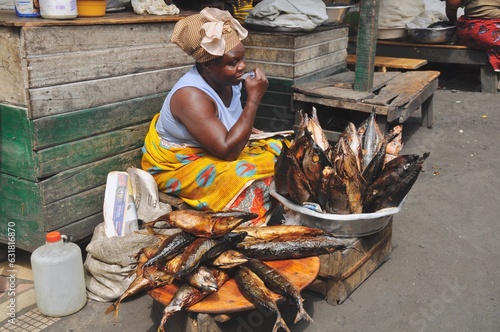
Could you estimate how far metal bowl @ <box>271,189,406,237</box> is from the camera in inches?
135

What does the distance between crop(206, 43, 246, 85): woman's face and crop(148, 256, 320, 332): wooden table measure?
1330 mm

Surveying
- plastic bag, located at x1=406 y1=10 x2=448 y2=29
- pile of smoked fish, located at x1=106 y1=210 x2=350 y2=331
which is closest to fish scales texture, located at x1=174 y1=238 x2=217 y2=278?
pile of smoked fish, located at x1=106 y1=210 x2=350 y2=331

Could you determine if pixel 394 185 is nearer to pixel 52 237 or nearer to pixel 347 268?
pixel 347 268

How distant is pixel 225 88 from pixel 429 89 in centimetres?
316

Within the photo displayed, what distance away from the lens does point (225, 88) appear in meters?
4.09

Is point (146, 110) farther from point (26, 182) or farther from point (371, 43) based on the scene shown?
point (371, 43)

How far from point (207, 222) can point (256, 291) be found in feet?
1.57

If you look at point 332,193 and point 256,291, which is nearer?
point 256,291

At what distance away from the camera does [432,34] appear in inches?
315

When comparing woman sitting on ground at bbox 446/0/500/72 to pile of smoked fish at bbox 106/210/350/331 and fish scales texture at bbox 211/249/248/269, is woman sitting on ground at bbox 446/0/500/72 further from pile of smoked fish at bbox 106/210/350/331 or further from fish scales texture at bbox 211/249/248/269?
fish scales texture at bbox 211/249/248/269

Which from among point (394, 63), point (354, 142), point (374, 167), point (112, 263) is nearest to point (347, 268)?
point (374, 167)

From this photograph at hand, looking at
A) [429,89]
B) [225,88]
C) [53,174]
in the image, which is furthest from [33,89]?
[429,89]

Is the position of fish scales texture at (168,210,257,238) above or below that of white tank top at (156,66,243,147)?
below

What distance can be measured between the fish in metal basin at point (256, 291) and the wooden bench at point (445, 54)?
6.03 metres
